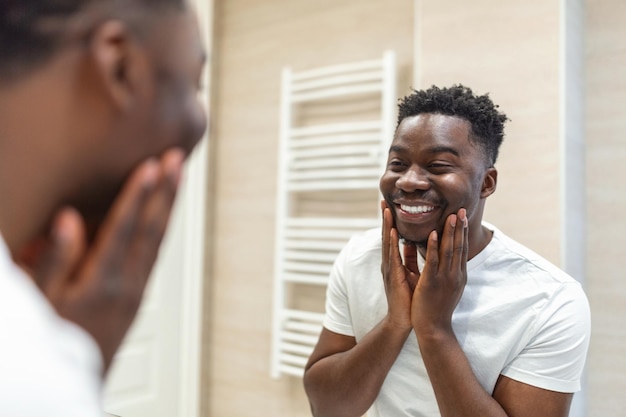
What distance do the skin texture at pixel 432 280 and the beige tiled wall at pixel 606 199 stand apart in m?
0.43

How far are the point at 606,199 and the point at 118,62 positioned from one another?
128cm

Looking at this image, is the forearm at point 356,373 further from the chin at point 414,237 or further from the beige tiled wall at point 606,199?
the beige tiled wall at point 606,199

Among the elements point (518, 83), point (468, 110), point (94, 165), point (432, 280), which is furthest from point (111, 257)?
point (518, 83)

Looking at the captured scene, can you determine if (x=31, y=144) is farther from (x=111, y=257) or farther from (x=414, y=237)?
(x=414, y=237)

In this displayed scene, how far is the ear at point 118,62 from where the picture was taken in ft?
0.90

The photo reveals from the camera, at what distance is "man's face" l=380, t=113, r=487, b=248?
912mm

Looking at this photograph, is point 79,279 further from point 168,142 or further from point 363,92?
point 363,92

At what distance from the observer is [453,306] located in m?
0.89

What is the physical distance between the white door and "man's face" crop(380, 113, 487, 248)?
0.97 metres

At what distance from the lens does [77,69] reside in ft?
0.89

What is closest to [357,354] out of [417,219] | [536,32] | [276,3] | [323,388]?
[323,388]

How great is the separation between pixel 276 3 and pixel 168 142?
1.65m

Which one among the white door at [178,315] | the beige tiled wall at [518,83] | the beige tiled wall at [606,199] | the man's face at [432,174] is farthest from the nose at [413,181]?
the white door at [178,315]

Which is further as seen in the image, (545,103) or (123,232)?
(545,103)
